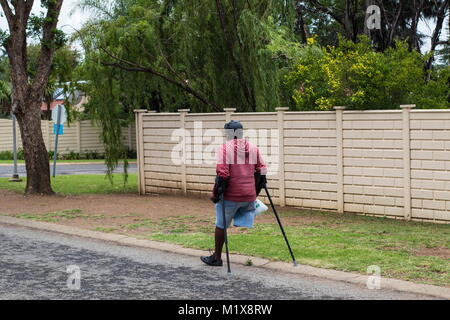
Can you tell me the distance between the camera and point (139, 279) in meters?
8.39

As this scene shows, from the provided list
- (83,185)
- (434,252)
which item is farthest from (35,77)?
(434,252)

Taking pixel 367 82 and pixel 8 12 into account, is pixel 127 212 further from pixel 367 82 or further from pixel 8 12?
pixel 8 12

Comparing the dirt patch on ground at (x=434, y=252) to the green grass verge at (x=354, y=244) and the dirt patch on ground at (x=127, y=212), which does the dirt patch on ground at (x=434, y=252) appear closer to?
the green grass verge at (x=354, y=244)

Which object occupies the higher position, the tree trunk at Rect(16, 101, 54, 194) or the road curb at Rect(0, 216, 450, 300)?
the tree trunk at Rect(16, 101, 54, 194)

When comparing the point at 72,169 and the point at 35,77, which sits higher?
the point at 35,77

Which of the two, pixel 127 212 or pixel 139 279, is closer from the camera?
pixel 139 279

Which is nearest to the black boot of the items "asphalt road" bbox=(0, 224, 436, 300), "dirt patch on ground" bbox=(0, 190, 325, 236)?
"asphalt road" bbox=(0, 224, 436, 300)

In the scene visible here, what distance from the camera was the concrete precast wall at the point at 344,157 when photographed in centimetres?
1236

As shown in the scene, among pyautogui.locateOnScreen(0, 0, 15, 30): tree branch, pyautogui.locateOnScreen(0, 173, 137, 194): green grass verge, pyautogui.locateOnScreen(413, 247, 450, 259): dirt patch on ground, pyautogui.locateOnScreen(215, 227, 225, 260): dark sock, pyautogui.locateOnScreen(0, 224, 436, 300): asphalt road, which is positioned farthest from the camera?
pyautogui.locateOnScreen(0, 173, 137, 194): green grass verge

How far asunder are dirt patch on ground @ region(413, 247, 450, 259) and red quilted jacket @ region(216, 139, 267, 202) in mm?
2427

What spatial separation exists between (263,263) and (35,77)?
10.5 m

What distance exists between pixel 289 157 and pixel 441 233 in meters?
4.02

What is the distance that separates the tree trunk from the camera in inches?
696

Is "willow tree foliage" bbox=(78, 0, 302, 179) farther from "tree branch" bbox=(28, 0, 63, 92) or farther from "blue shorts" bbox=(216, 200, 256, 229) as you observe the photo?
"blue shorts" bbox=(216, 200, 256, 229)
